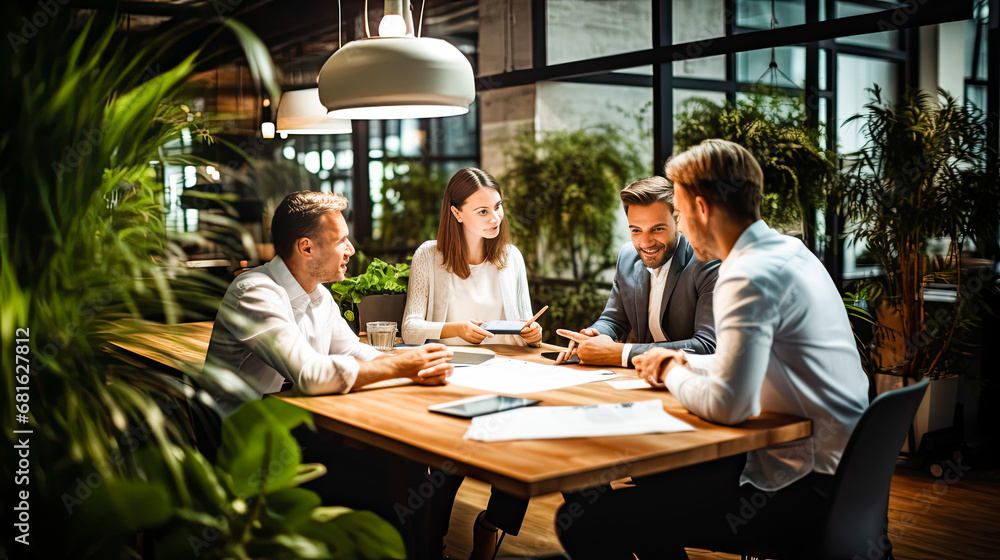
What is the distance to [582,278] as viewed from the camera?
649cm

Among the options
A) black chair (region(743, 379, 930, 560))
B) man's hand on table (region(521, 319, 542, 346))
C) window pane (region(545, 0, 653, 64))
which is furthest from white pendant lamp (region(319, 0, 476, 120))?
window pane (region(545, 0, 653, 64))

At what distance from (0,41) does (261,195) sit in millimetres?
5687

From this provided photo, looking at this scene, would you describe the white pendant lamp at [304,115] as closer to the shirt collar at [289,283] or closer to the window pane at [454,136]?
the shirt collar at [289,283]

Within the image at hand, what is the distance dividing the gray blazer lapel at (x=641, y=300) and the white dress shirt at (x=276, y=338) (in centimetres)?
119

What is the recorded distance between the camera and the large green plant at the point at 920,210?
4172 mm

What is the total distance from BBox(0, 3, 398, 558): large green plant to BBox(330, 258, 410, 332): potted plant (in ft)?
7.16

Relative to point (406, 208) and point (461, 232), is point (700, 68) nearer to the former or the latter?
point (406, 208)

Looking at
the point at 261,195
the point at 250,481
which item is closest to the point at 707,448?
the point at 250,481

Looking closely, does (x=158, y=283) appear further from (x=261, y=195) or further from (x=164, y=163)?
(x=261, y=195)

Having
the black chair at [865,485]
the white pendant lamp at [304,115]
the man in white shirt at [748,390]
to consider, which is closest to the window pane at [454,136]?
the white pendant lamp at [304,115]

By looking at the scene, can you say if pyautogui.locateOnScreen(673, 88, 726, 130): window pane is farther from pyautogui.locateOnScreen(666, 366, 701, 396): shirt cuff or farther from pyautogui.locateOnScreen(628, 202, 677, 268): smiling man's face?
pyautogui.locateOnScreen(666, 366, 701, 396): shirt cuff

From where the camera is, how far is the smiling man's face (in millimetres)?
3037

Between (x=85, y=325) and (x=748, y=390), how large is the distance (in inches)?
50.8

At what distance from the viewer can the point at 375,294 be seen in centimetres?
362
